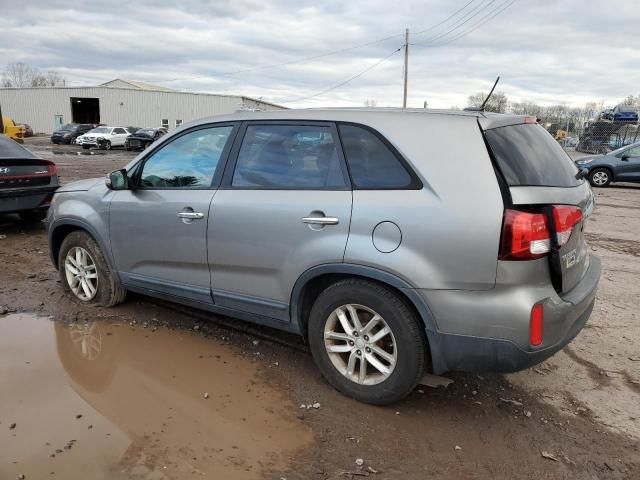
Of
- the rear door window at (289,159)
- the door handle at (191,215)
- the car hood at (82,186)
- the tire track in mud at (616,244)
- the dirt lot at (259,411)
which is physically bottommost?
the dirt lot at (259,411)

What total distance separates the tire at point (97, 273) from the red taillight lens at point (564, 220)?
11.4 feet

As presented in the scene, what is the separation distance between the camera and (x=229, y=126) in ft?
12.3

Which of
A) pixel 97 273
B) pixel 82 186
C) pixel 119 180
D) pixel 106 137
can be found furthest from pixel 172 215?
pixel 106 137

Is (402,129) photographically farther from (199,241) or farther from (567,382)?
(567,382)

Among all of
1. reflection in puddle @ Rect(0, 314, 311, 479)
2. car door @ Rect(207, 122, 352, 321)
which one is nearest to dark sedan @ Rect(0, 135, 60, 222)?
reflection in puddle @ Rect(0, 314, 311, 479)

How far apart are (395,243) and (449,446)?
1.16 meters

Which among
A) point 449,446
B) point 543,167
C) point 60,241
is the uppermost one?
point 543,167

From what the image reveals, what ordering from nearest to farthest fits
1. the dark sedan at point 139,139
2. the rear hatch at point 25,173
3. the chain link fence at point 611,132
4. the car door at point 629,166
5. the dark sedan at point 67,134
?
1. the rear hatch at point 25,173
2. the car door at point 629,166
3. the chain link fence at point 611,132
4. the dark sedan at point 139,139
5. the dark sedan at point 67,134

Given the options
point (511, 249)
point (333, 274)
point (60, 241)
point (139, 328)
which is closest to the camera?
point (511, 249)

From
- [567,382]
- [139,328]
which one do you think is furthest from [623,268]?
[139,328]

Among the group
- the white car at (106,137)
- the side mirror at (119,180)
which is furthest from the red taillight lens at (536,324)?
the white car at (106,137)

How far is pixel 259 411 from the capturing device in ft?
10.3

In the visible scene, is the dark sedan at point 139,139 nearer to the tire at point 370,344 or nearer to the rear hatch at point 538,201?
the tire at point 370,344

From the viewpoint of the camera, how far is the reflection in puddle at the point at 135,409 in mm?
2633
